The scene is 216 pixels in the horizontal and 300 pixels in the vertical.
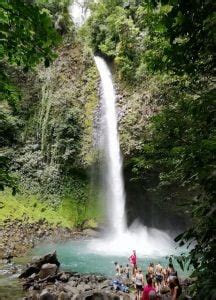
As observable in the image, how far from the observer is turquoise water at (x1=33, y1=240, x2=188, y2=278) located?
18.0m

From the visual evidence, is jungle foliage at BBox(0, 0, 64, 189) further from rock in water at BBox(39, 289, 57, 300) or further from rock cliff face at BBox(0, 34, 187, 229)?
rock cliff face at BBox(0, 34, 187, 229)

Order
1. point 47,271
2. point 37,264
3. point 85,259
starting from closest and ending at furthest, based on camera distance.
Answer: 1. point 47,271
2. point 37,264
3. point 85,259

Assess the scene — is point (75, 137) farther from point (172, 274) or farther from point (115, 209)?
point (172, 274)

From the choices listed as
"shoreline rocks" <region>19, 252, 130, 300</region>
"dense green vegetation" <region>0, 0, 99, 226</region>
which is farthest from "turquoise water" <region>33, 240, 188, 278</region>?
"dense green vegetation" <region>0, 0, 99, 226</region>

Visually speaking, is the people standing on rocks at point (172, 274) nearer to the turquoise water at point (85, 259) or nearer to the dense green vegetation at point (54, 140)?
the turquoise water at point (85, 259)

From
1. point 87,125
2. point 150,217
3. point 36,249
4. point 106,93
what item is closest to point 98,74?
point 106,93

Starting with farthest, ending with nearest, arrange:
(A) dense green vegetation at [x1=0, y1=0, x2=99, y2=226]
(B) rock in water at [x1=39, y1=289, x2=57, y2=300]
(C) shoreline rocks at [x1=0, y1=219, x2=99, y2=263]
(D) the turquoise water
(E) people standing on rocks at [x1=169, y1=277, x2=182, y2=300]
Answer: (A) dense green vegetation at [x1=0, y1=0, x2=99, y2=226], (C) shoreline rocks at [x1=0, y1=219, x2=99, y2=263], (D) the turquoise water, (B) rock in water at [x1=39, y1=289, x2=57, y2=300], (E) people standing on rocks at [x1=169, y1=277, x2=182, y2=300]

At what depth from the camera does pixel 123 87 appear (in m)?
29.6

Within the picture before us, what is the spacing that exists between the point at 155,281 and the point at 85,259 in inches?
269

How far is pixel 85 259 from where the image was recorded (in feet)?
66.6

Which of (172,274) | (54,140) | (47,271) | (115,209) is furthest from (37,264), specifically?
(54,140)

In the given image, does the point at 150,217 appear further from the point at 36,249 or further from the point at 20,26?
the point at 20,26

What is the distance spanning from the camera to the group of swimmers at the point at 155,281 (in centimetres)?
793

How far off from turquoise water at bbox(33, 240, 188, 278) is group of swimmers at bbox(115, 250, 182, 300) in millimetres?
1219
